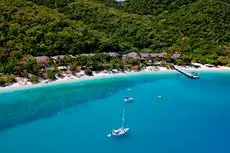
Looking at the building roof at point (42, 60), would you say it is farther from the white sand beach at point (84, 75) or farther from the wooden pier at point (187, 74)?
the wooden pier at point (187, 74)

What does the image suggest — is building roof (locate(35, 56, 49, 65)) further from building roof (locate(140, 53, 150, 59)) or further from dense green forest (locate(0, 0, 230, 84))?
building roof (locate(140, 53, 150, 59))

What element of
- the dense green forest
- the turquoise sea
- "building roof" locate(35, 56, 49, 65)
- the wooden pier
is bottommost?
the turquoise sea

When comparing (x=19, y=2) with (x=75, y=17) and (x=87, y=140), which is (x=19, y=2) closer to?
(x=75, y=17)

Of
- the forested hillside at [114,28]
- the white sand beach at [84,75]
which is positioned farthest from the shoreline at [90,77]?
the forested hillside at [114,28]

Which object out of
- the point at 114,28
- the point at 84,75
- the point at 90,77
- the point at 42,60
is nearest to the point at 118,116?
the point at 90,77

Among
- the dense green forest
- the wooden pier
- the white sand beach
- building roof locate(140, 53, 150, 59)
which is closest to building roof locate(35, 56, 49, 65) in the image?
the dense green forest

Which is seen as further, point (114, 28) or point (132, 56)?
point (114, 28)

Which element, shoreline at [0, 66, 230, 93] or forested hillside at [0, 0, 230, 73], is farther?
forested hillside at [0, 0, 230, 73]

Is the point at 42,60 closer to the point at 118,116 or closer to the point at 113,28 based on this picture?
the point at 118,116
